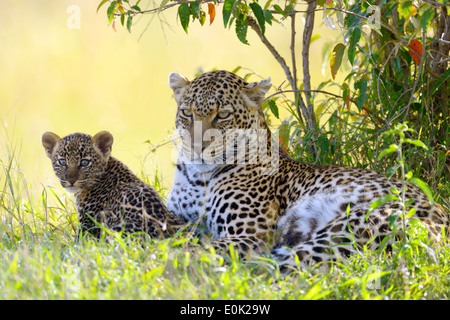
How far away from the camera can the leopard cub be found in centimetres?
633

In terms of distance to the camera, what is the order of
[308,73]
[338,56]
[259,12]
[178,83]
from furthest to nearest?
[308,73] < [338,56] < [178,83] < [259,12]

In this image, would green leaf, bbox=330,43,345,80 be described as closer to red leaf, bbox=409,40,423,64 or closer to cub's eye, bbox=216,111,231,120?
red leaf, bbox=409,40,423,64

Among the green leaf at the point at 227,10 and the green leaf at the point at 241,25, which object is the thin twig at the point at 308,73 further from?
the green leaf at the point at 227,10

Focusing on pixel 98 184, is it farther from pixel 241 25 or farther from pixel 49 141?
pixel 241 25

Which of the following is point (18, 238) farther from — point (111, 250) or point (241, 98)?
point (241, 98)

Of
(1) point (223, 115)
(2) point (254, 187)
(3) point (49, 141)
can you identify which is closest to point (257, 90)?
(1) point (223, 115)

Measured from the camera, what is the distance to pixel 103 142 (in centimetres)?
714

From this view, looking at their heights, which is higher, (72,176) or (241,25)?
(241,25)

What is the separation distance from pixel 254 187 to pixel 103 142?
1750mm

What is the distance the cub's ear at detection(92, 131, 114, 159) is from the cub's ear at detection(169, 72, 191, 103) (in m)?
0.84

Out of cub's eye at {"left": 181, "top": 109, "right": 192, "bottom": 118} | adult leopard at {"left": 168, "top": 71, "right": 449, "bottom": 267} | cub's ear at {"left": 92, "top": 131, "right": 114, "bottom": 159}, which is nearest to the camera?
adult leopard at {"left": 168, "top": 71, "right": 449, "bottom": 267}

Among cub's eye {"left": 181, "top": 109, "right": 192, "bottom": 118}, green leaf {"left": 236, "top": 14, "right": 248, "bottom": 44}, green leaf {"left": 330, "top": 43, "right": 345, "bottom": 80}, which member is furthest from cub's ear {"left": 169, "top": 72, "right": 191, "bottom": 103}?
green leaf {"left": 330, "top": 43, "right": 345, "bottom": 80}

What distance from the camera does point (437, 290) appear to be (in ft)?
16.0

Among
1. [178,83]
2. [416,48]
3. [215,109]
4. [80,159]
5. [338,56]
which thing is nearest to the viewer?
[215,109]
